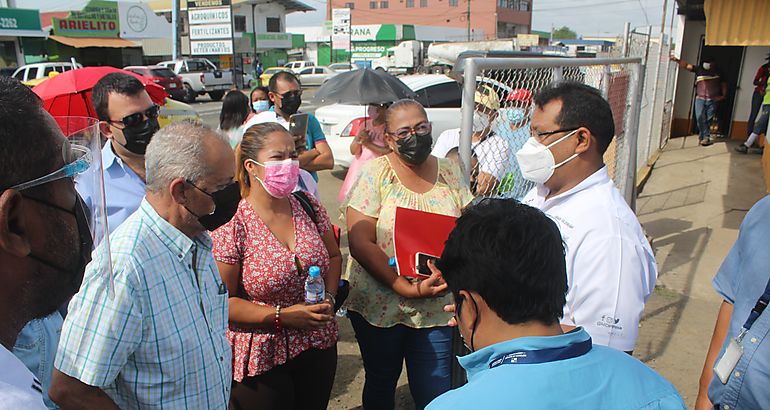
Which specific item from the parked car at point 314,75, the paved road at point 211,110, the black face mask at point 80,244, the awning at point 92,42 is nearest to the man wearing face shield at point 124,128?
the black face mask at point 80,244

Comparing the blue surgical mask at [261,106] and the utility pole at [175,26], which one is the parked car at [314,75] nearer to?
the utility pole at [175,26]

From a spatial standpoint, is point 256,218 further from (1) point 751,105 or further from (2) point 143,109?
(1) point 751,105

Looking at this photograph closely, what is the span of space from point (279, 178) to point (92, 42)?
3619 cm

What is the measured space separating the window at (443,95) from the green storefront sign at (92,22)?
104ft

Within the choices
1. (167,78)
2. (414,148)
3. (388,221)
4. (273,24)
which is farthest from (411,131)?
(273,24)

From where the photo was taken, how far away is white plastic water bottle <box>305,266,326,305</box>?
2.36 meters

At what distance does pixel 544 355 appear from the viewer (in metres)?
1.18

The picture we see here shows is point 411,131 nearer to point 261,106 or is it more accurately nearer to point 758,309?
point 758,309

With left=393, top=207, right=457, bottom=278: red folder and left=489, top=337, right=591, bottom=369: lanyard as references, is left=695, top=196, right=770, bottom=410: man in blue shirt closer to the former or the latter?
left=489, top=337, right=591, bottom=369: lanyard

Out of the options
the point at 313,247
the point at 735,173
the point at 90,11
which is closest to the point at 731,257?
the point at 313,247

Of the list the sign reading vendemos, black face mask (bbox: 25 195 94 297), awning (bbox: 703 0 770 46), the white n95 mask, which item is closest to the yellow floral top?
the white n95 mask

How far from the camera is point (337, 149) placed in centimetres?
895

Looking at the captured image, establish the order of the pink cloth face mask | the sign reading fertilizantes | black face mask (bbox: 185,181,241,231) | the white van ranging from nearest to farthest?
black face mask (bbox: 185,181,241,231) → the pink cloth face mask → the white van → the sign reading fertilizantes

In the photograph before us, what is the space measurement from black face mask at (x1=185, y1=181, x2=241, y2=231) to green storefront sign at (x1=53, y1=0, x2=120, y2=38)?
3648 cm
